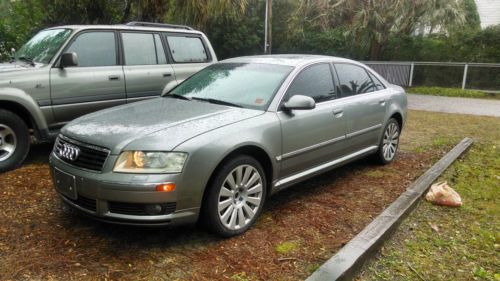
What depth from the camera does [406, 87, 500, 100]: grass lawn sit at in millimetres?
15599

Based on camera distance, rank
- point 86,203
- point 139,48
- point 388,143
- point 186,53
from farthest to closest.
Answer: point 186,53, point 139,48, point 388,143, point 86,203

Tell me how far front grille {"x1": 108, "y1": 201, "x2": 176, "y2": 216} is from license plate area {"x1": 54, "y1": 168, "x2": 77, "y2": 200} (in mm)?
378

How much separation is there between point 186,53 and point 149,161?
156 inches

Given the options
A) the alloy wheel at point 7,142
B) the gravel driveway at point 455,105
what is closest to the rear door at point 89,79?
the alloy wheel at point 7,142

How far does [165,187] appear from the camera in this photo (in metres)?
3.19

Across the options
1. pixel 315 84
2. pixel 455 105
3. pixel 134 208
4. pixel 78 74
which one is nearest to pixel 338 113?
pixel 315 84

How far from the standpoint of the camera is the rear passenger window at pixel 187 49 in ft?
21.9

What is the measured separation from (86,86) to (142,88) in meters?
0.82

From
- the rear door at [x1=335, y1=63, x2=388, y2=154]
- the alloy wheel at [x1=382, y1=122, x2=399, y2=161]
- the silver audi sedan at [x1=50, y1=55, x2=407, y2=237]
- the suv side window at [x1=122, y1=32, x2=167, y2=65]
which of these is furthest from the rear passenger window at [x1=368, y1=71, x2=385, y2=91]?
the suv side window at [x1=122, y1=32, x2=167, y2=65]

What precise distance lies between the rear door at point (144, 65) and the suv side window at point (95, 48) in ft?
0.59

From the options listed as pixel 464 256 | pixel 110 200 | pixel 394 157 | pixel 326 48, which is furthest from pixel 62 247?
pixel 326 48

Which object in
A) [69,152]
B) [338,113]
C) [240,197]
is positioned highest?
[338,113]

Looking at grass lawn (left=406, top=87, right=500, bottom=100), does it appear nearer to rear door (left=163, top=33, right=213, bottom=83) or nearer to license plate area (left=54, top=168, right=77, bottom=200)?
rear door (left=163, top=33, right=213, bottom=83)

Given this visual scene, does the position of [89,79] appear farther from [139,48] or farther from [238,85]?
[238,85]
